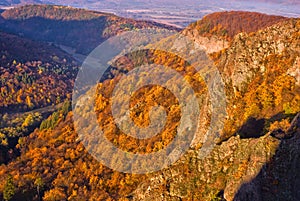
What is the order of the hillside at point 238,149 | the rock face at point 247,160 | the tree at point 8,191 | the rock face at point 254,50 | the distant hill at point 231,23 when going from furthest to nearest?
the distant hill at point 231,23 < the tree at point 8,191 < the rock face at point 254,50 < the hillside at point 238,149 < the rock face at point 247,160

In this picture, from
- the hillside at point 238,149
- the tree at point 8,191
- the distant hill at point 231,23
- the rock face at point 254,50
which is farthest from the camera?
the distant hill at point 231,23

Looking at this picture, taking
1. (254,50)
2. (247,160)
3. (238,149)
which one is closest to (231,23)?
(254,50)

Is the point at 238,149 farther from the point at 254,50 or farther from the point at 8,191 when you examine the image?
the point at 8,191

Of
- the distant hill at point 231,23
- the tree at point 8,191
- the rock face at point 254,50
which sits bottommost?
the tree at point 8,191

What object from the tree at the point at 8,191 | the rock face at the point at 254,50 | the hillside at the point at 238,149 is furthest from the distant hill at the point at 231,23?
the tree at the point at 8,191

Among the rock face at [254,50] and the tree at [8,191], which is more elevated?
the rock face at [254,50]

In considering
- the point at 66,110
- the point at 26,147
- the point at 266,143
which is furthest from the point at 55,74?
the point at 266,143

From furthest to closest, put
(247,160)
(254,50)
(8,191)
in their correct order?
1. (8,191)
2. (254,50)
3. (247,160)

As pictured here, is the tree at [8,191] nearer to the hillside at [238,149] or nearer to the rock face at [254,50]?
the hillside at [238,149]

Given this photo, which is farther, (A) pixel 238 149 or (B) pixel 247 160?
(A) pixel 238 149
